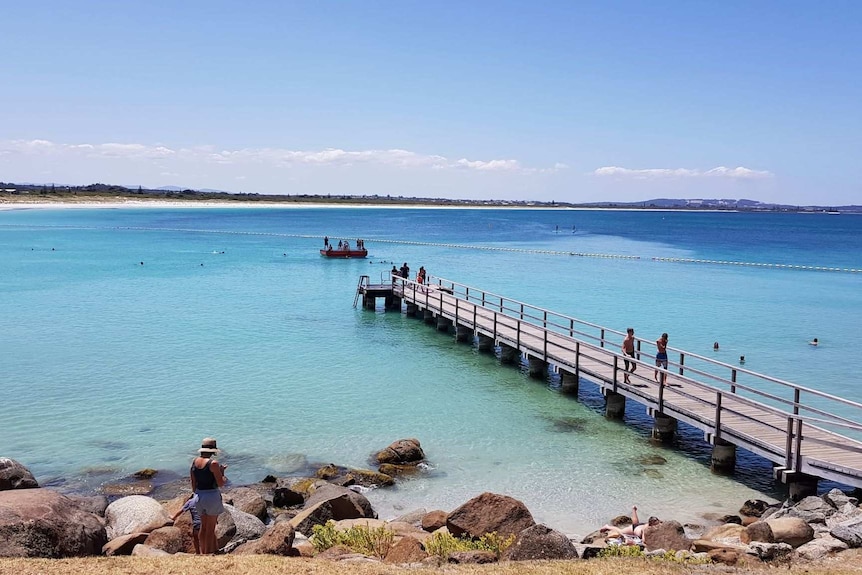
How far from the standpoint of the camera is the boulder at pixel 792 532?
11.2m

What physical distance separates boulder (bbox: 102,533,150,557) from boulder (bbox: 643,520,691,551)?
24.0ft

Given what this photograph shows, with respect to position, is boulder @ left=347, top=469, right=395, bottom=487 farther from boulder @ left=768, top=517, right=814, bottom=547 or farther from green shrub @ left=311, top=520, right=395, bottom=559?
boulder @ left=768, top=517, right=814, bottom=547

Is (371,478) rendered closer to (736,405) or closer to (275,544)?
(275,544)

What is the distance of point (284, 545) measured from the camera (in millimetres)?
9562

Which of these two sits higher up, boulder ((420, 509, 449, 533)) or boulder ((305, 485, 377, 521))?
boulder ((305, 485, 377, 521))

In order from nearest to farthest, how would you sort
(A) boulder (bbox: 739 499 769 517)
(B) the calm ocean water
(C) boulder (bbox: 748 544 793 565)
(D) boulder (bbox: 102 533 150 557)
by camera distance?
(C) boulder (bbox: 748 544 793 565) < (D) boulder (bbox: 102 533 150 557) < (A) boulder (bbox: 739 499 769 517) < (B) the calm ocean water

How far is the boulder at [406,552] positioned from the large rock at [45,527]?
3.83m

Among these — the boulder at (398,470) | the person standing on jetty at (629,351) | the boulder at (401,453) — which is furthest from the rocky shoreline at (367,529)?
the person standing on jetty at (629,351)

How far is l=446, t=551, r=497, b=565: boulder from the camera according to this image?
941 cm

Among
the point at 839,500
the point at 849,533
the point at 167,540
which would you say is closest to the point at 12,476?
the point at 167,540

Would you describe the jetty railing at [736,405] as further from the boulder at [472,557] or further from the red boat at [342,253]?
the red boat at [342,253]

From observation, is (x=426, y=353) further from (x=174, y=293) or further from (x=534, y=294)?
(x=174, y=293)

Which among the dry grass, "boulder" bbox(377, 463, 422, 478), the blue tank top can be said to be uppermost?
the blue tank top

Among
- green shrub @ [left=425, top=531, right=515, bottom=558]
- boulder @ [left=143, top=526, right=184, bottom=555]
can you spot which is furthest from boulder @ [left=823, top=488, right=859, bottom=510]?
boulder @ [left=143, top=526, right=184, bottom=555]
